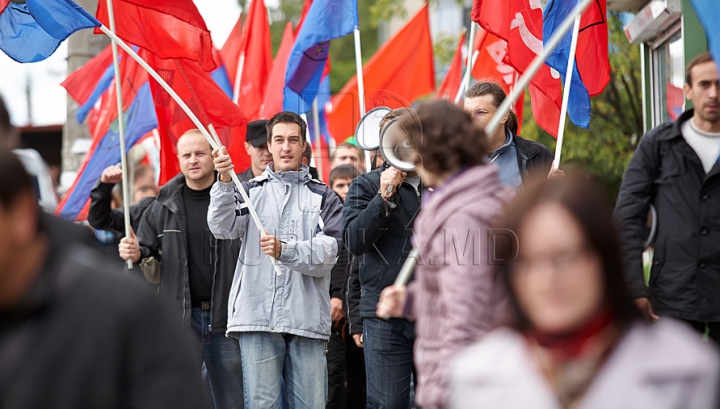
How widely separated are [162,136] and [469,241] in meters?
4.87

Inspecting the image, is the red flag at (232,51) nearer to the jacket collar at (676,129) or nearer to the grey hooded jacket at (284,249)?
the grey hooded jacket at (284,249)

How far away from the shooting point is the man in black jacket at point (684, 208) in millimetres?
4168

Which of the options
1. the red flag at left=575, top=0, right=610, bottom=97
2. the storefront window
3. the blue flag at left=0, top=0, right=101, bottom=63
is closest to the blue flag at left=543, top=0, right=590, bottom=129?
the red flag at left=575, top=0, right=610, bottom=97

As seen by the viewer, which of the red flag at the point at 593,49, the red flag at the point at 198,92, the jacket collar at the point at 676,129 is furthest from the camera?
the red flag at the point at 198,92

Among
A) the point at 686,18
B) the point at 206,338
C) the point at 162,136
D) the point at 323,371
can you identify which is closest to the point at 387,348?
the point at 323,371

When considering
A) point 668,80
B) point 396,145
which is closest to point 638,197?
point 396,145

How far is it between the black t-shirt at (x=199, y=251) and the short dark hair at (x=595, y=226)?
4.17 metres

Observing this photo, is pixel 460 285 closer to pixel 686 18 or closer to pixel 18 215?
pixel 18 215

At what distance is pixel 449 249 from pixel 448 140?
0.38 metres

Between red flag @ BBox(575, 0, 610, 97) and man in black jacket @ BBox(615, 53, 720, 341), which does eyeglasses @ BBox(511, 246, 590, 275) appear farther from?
red flag @ BBox(575, 0, 610, 97)

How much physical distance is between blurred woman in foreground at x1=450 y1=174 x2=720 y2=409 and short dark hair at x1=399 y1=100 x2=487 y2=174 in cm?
108

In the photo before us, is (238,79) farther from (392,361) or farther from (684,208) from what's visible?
(684,208)

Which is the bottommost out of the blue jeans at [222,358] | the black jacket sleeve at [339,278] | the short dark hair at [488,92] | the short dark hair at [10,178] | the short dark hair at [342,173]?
the blue jeans at [222,358]

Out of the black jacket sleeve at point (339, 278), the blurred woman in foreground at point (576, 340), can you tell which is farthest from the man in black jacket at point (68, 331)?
the black jacket sleeve at point (339, 278)
